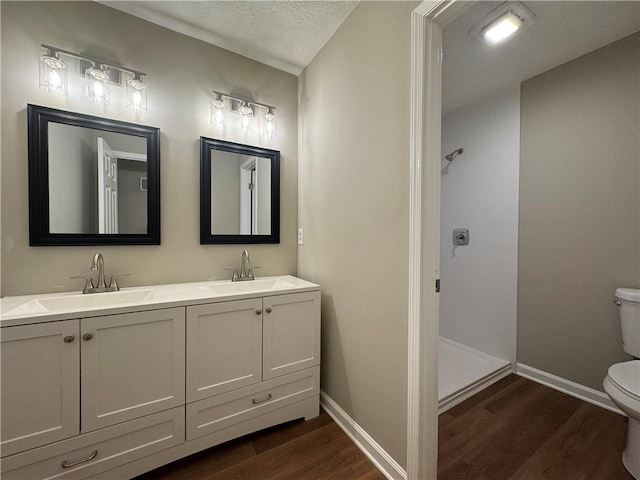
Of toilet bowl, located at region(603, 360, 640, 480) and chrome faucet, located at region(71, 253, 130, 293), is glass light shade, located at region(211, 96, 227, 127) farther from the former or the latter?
toilet bowl, located at region(603, 360, 640, 480)

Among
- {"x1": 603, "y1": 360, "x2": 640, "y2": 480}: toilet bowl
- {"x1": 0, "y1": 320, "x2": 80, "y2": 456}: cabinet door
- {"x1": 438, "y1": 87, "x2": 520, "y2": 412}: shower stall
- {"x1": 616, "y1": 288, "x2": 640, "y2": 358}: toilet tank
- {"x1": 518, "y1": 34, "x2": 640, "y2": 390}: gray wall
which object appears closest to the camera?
{"x1": 0, "y1": 320, "x2": 80, "y2": 456}: cabinet door

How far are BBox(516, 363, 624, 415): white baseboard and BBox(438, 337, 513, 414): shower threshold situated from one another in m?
0.12

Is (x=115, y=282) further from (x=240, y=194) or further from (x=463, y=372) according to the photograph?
(x=463, y=372)

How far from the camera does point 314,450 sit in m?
1.41

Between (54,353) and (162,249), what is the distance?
73cm

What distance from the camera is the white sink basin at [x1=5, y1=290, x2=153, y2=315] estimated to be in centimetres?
122

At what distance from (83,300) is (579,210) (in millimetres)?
3197

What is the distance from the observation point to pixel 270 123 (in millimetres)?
1950

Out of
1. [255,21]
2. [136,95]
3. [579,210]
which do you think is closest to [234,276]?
[136,95]

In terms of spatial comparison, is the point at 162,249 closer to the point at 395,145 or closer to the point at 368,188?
the point at 368,188

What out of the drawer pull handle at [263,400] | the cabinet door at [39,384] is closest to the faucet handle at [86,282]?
the cabinet door at [39,384]

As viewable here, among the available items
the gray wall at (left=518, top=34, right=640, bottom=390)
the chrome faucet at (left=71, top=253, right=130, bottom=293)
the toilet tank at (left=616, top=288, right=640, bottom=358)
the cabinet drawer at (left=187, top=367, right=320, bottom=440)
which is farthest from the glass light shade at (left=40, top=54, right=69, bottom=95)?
the toilet tank at (left=616, top=288, right=640, bottom=358)

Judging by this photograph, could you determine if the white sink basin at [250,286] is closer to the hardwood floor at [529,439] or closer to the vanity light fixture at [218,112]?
the vanity light fixture at [218,112]

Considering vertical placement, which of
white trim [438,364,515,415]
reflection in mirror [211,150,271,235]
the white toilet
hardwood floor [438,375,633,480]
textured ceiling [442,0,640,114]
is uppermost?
textured ceiling [442,0,640,114]
